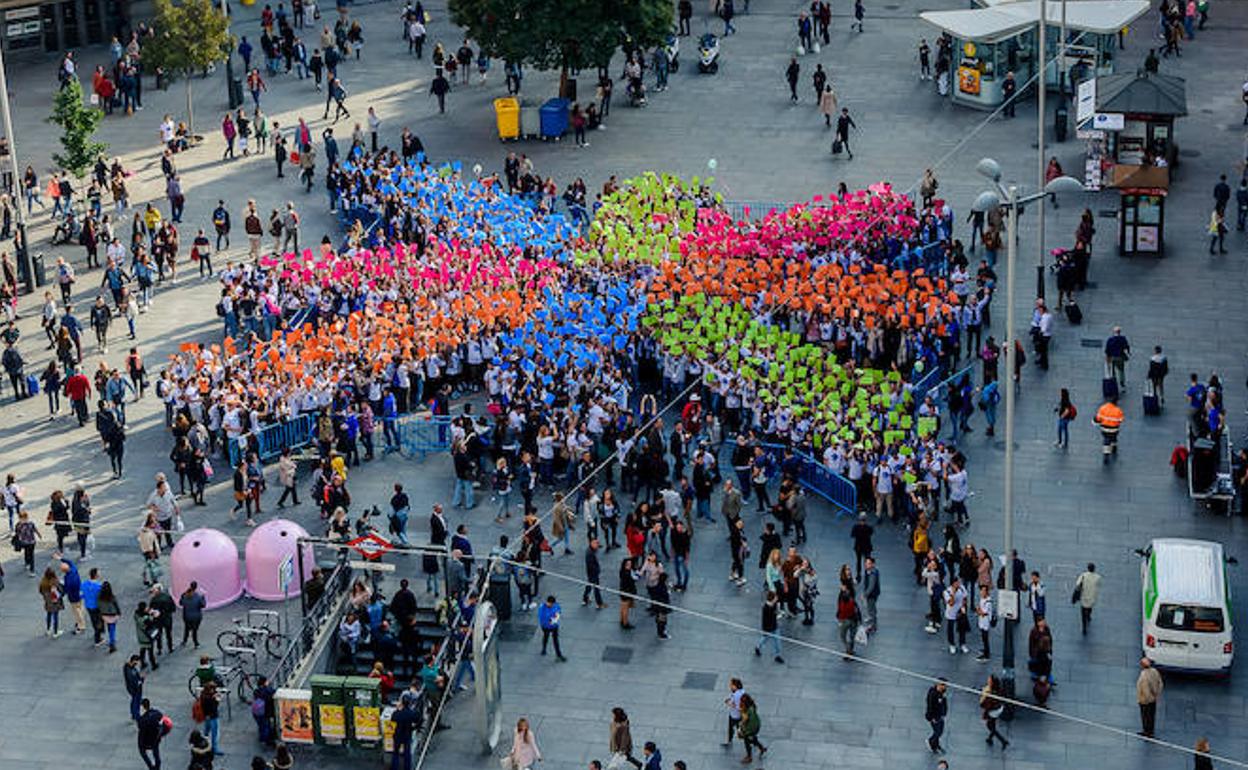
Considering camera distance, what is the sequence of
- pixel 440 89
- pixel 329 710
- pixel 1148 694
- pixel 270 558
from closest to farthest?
pixel 1148 694 < pixel 329 710 < pixel 270 558 < pixel 440 89

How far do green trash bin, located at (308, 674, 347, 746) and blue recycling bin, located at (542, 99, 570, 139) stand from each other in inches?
1231

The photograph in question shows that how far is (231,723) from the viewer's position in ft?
137

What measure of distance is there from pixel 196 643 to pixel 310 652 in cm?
274

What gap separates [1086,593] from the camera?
4272 centimetres

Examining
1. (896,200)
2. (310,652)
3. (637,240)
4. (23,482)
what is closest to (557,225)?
(637,240)

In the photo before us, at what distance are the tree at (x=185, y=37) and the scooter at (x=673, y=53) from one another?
44.4 feet

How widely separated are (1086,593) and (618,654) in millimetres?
8507

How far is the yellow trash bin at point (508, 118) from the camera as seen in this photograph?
69250mm

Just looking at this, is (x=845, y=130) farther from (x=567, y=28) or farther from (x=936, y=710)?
(x=936, y=710)

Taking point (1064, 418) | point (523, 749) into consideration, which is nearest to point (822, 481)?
point (1064, 418)

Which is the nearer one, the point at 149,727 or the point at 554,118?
the point at 149,727

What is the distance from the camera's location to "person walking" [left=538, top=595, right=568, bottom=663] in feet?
140

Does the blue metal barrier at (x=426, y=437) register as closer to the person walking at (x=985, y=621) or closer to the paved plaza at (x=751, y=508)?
the paved plaza at (x=751, y=508)

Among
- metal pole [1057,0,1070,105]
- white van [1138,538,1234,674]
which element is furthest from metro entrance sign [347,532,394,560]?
metal pole [1057,0,1070,105]
